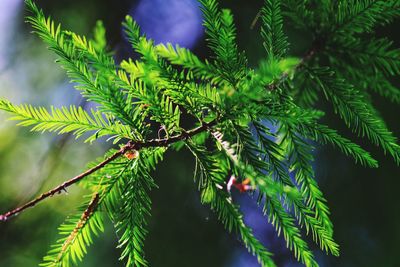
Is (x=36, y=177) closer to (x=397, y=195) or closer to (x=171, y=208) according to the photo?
(x=171, y=208)

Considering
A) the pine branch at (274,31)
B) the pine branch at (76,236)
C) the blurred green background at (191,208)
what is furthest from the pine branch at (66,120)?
the blurred green background at (191,208)

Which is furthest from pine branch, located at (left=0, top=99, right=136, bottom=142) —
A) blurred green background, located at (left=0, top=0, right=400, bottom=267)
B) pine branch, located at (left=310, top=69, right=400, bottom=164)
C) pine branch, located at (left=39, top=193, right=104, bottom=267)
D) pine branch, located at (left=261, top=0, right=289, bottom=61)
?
blurred green background, located at (left=0, top=0, right=400, bottom=267)

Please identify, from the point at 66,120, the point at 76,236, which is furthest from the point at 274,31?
the point at 76,236

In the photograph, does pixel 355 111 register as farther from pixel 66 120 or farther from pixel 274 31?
pixel 66 120

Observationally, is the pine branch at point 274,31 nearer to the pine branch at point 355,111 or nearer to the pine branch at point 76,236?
the pine branch at point 355,111

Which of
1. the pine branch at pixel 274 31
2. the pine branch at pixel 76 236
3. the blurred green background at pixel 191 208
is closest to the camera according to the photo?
the pine branch at pixel 76 236

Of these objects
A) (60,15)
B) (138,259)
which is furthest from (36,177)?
(60,15)

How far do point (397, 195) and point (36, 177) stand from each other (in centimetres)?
272

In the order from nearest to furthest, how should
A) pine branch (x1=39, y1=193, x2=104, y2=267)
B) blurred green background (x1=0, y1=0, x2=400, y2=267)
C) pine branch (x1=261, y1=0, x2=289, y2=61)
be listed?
1. pine branch (x1=39, y1=193, x2=104, y2=267)
2. pine branch (x1=261, y1=0, x2=289, y2=61)
3. blurred green background (x1=0, y1=0, x2=400, y2=267)

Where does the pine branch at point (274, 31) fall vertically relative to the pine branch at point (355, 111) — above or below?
above

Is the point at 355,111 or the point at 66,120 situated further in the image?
the point at 355,111

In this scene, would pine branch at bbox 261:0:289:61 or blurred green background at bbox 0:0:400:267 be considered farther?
blurred green background at bbox 0:0:400:267

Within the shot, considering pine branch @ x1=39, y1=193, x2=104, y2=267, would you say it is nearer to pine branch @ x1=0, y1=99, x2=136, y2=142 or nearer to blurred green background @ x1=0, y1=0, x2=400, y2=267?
pine branch @ x1=0, y1=99, x2=136, y2=142

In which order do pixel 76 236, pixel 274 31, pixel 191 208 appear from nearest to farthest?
pixel 76 236 → pixel 274 31 → pixel 191 208
